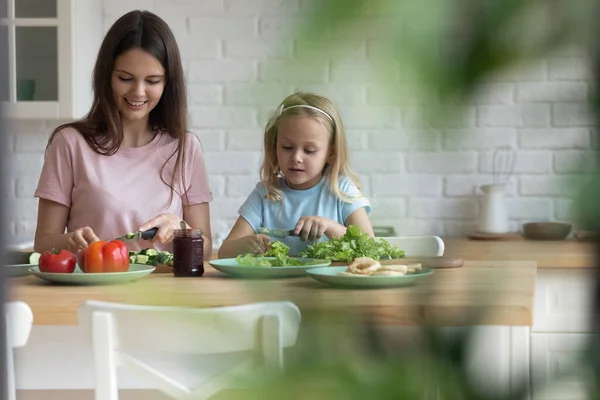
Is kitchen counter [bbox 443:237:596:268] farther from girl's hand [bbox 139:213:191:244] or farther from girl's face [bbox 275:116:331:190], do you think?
girl's face [bbox 275:116:331:190]

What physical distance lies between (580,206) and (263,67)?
0.05m

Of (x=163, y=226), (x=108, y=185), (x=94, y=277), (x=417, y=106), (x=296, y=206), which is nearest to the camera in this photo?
(x=417, y=106)

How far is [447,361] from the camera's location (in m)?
0.15

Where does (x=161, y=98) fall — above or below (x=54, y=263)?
above

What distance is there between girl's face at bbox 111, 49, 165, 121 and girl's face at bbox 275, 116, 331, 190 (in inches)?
12.5

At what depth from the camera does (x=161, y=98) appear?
2213 mm

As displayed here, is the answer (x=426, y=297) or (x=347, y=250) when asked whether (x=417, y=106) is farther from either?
(x=347, y=250)

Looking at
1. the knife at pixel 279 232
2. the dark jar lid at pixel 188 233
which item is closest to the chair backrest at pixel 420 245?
the knife at pixel 279 232

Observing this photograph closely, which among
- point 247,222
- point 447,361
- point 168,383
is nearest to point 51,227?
point 247,222

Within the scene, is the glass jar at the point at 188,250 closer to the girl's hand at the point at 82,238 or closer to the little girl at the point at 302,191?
the girl's hand at the point at 82,238

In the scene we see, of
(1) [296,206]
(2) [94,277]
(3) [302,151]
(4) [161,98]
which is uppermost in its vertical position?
(4) [161,98]

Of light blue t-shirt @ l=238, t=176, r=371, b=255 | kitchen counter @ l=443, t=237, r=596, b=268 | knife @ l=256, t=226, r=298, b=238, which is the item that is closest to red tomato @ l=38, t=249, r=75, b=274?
knife @ l=256, t=226, r=298, b=238

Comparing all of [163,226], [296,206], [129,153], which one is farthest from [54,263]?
[296,206]

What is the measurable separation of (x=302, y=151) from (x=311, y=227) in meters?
0.24
